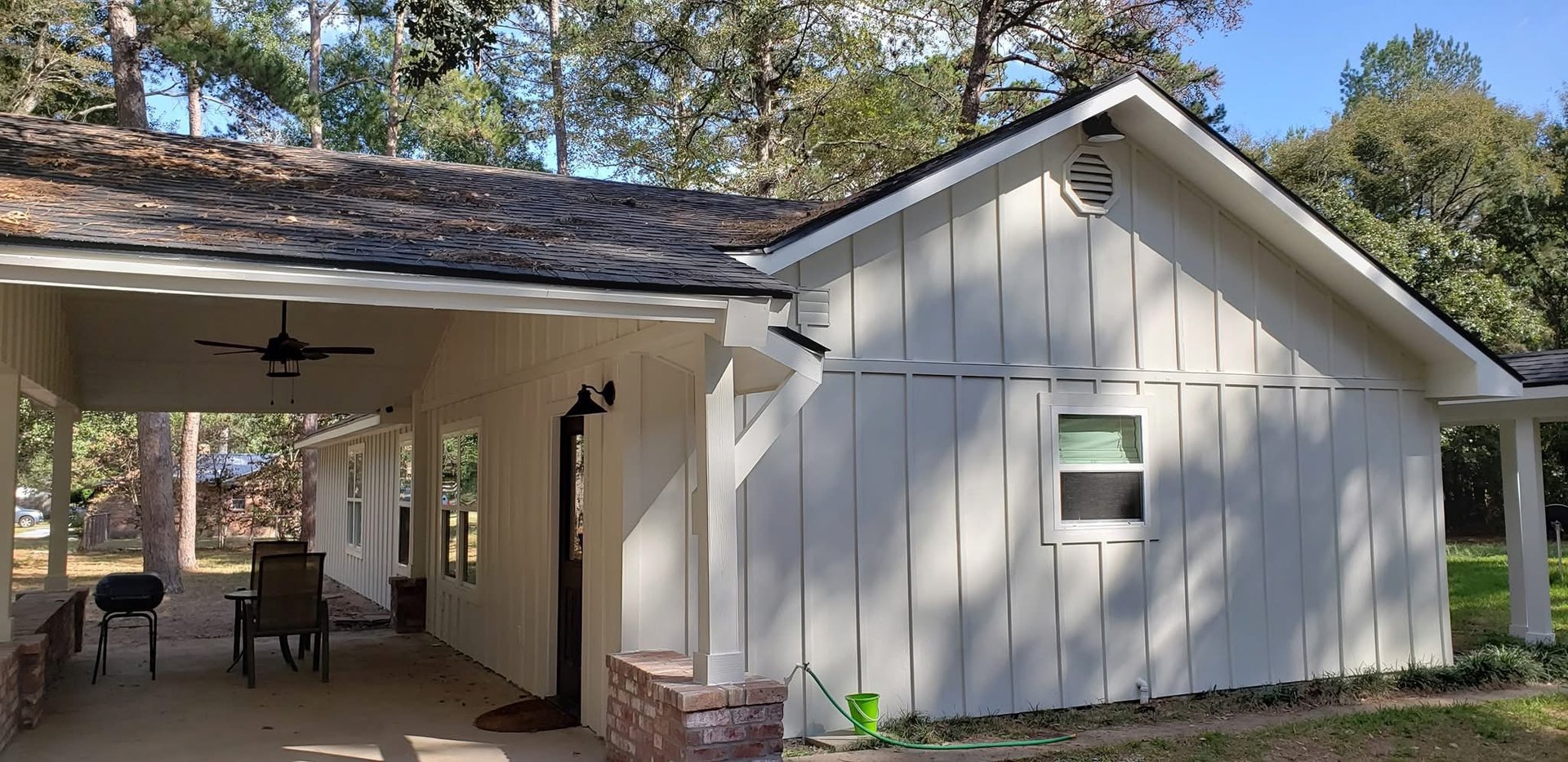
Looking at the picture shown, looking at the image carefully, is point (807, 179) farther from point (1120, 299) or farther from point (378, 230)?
point (378, 230)

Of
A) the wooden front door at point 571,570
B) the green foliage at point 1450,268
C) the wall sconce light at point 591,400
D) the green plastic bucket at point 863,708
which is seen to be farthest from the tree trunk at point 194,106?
the green foliage at point 1450,268

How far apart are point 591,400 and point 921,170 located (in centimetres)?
252

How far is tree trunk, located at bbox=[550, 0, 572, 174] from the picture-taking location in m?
22.8

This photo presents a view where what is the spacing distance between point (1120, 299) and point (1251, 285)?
47.6 inches

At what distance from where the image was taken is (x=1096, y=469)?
802 centimetres

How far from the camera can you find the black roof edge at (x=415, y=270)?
424 centimetres

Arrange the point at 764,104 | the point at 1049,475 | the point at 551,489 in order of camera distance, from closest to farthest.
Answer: the point at 1049,475
the point at 551,489
the point at 764,104

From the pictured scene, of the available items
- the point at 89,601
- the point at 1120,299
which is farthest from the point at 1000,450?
the point at 89,601

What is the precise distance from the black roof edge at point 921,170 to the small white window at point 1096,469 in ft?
5.86

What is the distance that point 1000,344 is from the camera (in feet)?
25.5

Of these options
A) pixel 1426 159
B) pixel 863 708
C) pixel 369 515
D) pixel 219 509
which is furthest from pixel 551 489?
pixel 1426 159

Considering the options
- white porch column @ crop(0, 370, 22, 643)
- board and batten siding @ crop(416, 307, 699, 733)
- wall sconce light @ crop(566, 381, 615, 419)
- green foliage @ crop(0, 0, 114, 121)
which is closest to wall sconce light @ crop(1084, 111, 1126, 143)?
board and batten siding @ crop(416, 307, 699, 733)

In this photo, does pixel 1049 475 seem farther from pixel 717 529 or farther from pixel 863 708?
pixel 717 529

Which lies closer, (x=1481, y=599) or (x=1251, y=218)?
(x=1251, y=218)
